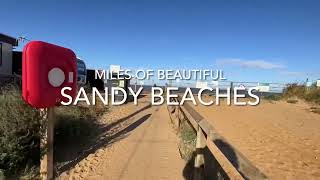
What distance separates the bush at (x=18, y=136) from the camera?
7733 millimetres

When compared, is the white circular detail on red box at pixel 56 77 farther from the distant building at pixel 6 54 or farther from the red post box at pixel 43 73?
the distant building at pixel 6 54

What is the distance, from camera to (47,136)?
294 inches

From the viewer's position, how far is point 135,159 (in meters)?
8.95

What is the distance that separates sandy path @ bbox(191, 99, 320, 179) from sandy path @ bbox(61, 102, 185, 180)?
203 centimetres

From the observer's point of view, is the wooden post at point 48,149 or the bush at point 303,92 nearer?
the wooden post at point 48,149

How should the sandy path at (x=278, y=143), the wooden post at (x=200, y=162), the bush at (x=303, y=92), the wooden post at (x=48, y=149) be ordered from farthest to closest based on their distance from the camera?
the bush at (x=303, y=92) → the sandy path at (x=278, y=143) → the wooden post at (x=48, y=149) → the wooden post at (x=200, y=162)

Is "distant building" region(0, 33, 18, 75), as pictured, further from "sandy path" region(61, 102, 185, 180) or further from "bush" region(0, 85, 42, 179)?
"bush" region(0, 85, 42, 179)

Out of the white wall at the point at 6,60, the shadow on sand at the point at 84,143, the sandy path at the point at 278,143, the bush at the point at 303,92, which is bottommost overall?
the sandy path at the point at 278,143

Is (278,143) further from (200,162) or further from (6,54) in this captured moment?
(6,54)

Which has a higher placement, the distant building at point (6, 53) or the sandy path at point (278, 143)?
the distant building at point (6, 53)

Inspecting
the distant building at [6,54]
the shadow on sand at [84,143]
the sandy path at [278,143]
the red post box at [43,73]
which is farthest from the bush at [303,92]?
the red post box at [43,73]

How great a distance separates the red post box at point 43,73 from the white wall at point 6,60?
16.1m

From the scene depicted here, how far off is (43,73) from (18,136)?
179 cm

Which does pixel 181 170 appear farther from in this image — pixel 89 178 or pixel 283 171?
pixel 283 171
